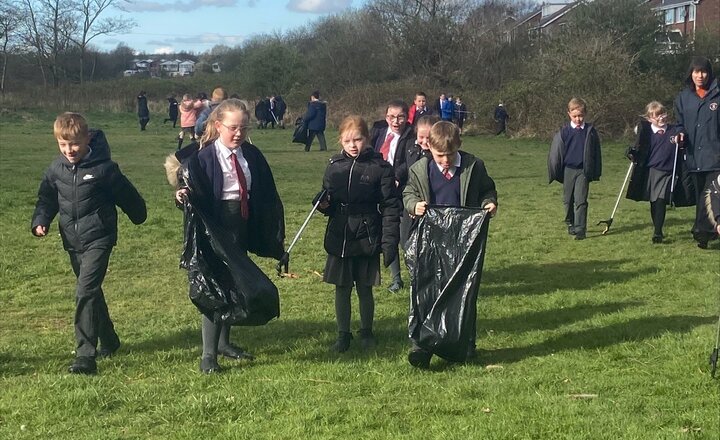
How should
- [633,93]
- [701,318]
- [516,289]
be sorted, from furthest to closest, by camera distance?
[633,93] → [516,289] → [701,318]

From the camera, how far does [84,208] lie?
635 centimetres

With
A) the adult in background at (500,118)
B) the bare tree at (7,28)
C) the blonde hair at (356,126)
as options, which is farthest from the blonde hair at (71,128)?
the bare tree at (7,28)

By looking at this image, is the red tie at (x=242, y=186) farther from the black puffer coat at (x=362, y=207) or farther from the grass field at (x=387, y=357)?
the grass field at (x=387, y=357)

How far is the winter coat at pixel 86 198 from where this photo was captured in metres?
6.35

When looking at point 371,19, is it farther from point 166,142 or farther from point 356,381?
point 356,381

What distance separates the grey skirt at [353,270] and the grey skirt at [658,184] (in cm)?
625

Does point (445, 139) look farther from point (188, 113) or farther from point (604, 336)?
point (188, 113)

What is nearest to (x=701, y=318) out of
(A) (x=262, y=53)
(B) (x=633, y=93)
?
(B) (x=633, y=93)

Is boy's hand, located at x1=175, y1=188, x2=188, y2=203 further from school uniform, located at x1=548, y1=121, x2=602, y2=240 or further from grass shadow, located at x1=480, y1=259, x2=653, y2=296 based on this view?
school uniform, located at x1=548, y1=121, x2=602, y2=240

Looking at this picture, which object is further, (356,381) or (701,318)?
(701,318)

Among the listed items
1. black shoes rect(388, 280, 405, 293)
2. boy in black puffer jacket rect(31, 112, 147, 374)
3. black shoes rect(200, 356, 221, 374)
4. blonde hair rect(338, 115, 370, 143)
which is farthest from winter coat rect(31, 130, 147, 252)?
black shoes rect(388, 280, 405, 293)

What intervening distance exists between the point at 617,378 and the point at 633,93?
27.1 metres

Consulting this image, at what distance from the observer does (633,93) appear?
3145 centimetres

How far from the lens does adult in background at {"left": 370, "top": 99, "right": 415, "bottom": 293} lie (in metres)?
8.68
